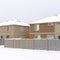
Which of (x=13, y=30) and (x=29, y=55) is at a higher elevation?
Result: (x=13, y=30)

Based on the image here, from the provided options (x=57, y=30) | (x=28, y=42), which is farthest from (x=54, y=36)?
(x=28, y=42)

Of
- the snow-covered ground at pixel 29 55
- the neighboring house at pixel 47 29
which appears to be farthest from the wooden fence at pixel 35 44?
the neighboring house at pixel 47 29

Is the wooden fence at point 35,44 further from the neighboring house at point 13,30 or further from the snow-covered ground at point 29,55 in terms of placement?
the neighboring house at point 13,30

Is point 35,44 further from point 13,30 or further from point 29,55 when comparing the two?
point 13,30

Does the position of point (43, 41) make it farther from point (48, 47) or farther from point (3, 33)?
point (3, 33)

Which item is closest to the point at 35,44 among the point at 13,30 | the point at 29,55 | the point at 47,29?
the point at 29,55

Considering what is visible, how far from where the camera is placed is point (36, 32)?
2040 inches

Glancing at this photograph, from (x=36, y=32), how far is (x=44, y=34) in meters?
2.70

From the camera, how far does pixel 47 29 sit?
49250mm

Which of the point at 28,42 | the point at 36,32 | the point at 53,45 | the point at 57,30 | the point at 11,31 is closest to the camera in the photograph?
the point at 53,45

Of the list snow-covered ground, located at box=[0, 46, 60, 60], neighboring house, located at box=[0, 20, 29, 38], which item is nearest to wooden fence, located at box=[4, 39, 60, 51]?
snow-covered ground, located at box=[0, 46, 60, 60]

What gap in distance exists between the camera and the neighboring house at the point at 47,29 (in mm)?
46981

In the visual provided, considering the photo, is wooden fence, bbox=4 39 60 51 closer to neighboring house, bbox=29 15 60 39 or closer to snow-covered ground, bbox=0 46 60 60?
snow-covered ground, bbox=0 46 60 60

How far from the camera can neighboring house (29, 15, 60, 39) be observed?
154ft
